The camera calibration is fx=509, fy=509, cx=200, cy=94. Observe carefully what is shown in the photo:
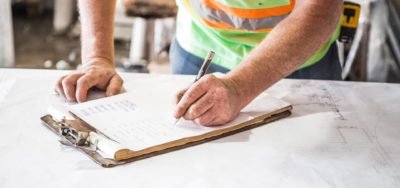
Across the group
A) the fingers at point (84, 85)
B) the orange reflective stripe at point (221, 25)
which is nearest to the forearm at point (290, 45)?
the orange reflective stripe at point (221, 25)

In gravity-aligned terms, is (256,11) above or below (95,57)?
above

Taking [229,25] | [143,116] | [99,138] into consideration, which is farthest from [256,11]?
[99,138]

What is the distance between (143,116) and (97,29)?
1.27 feet

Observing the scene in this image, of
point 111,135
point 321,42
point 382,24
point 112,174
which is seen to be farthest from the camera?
point 382,24

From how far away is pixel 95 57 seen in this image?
4.08ft

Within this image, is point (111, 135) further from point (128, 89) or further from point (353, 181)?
point (353, 181)

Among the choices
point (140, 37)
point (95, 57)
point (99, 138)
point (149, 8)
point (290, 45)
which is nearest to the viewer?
point (99, 138)

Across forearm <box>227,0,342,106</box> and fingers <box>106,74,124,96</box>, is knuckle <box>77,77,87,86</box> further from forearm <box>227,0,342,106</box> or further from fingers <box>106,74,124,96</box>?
forearm <box>227,0,342,106</box>

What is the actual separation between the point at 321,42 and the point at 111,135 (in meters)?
0.53

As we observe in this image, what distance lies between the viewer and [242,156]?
896mm

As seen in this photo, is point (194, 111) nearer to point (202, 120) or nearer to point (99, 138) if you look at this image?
point (202, 120)

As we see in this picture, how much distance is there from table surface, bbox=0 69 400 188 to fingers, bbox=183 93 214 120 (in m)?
0.06

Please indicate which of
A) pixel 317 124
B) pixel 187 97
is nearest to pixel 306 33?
pixel 317 124

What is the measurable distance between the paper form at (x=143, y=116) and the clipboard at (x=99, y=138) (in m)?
0.01
